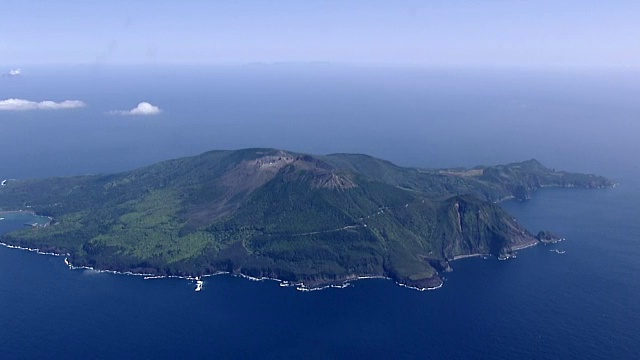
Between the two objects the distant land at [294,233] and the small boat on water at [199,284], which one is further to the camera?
the distant land at [294,233]

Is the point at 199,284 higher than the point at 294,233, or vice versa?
the point at 294,233

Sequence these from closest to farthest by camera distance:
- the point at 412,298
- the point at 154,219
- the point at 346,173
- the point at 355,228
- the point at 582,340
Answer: the point at 582,340 < the point at 412,298 < the point at 355,228 < the point at 154,219 < the point at 346,173

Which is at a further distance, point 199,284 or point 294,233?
point 294,233

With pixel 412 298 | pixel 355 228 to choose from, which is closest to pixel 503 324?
pixel 412 298

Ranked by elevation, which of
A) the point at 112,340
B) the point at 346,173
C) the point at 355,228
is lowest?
the point at 112,340

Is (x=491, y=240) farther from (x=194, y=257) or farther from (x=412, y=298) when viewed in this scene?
(x=194, y=257)

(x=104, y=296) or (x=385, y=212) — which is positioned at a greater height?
(x=385, y=212)

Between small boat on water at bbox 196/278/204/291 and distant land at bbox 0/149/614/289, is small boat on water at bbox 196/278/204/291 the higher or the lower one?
the lower one

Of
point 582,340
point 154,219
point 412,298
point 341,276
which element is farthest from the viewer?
point 154,219

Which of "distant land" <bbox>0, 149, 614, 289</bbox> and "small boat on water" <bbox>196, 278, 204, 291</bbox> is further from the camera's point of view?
"distant land" <bbox>0, 149, 614, 289</bbox>

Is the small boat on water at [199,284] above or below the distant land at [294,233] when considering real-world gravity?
below

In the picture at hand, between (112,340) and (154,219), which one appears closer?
(112,340)
